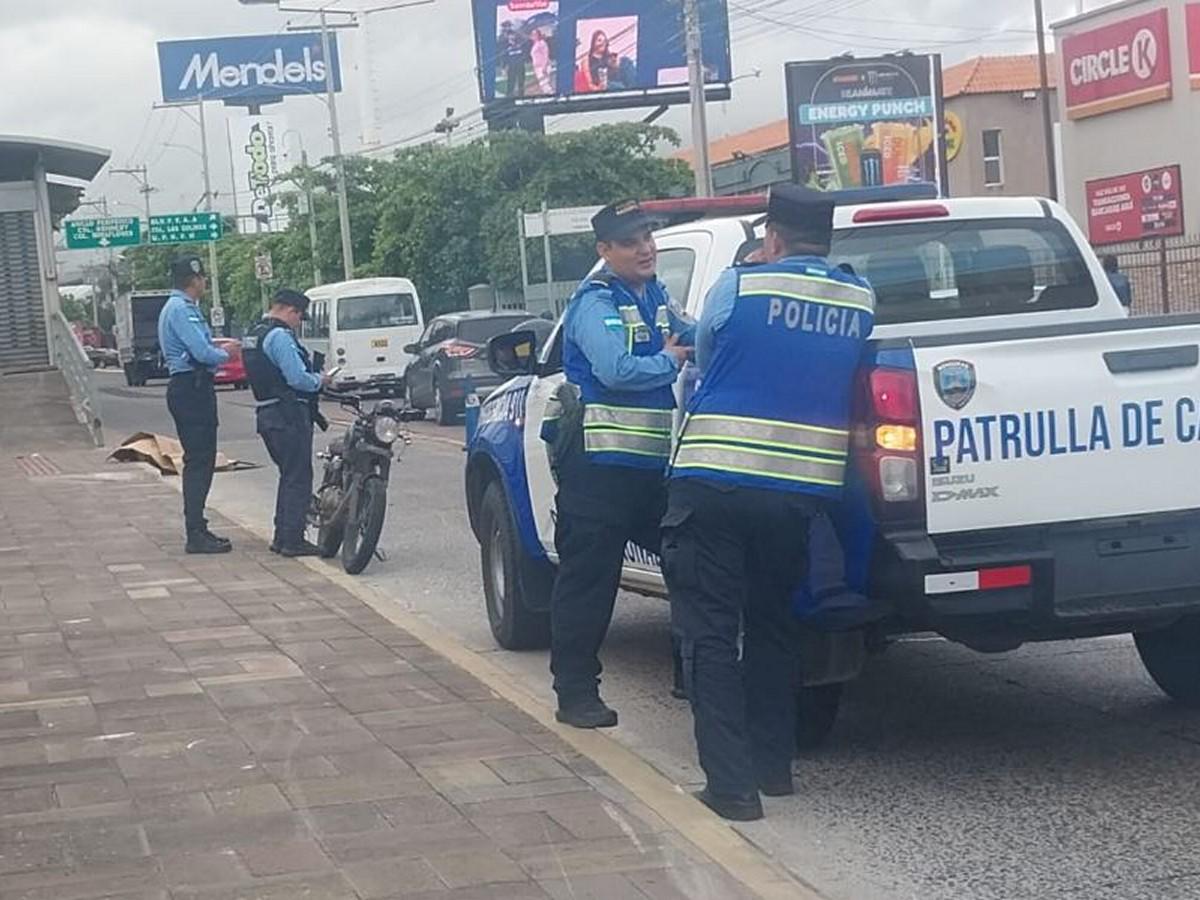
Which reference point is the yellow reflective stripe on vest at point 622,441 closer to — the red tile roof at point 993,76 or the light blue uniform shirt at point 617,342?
the light blue uniform shirt at point 617,342

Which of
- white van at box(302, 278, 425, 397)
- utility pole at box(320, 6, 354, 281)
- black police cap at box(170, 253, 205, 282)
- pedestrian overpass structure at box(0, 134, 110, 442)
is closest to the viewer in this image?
black police cap at box(170, 253, 205, 282)

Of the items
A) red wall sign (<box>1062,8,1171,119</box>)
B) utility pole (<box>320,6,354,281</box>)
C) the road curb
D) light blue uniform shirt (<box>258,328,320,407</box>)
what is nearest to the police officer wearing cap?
light blue uniform shirt (<box>258,328,320,407</box>)

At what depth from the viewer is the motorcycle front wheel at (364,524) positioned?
11.6 metres

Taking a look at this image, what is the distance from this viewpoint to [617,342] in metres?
6.72

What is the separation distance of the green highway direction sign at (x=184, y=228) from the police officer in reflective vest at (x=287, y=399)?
57.0m

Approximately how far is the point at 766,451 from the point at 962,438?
1.94 ft

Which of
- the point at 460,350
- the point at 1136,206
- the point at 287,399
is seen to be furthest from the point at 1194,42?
the point at 287,399

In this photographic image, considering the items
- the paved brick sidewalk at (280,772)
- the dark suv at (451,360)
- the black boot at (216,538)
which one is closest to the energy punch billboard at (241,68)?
the dark suv at (451,360)

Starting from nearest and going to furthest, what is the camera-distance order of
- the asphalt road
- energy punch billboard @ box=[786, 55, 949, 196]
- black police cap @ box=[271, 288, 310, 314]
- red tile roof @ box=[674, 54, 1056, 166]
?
the asphalt road, black police cap @ box=[271, 288, 310, 314], energy punch billboard @ box=[786, 55, 949, 196], red tile roof @ box=[674, 54, 1056, 166]

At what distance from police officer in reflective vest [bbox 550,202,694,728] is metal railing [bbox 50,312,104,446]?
1776 cm

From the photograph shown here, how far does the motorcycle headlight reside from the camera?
11.9 meters

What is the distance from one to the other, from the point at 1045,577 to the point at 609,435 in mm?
1637

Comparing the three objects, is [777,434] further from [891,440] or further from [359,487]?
[359,487]

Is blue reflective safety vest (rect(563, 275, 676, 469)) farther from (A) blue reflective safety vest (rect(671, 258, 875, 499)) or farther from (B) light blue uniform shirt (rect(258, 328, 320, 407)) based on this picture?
(B) light blue uniform shirt (rect(258, 328, 320, 407))
